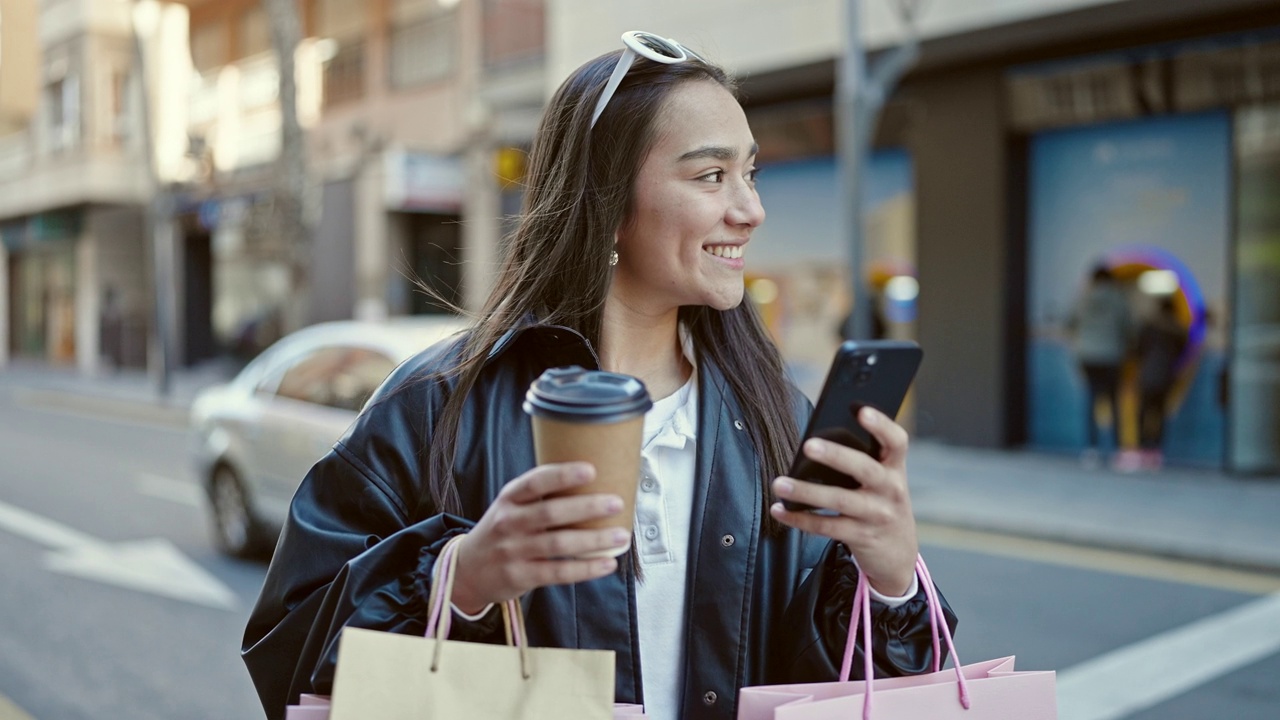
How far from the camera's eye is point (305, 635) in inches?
65.3

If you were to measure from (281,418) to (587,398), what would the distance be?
6226 millimetres

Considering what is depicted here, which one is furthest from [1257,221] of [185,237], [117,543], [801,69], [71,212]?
[71,212]

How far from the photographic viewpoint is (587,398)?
128cm

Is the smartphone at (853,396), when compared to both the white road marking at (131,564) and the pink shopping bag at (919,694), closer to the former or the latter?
the pink shopping bag at (919,694)

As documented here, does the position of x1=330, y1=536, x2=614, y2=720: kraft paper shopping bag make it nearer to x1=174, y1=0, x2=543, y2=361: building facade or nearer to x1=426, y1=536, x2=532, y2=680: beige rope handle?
x1=426, y1=536, x2=532, y2=680: beige rope handle

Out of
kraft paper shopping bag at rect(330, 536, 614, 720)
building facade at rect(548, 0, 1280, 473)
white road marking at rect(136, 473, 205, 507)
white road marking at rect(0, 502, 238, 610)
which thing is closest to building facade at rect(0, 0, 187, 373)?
white road marking at rect(136, 473, 205, 507)

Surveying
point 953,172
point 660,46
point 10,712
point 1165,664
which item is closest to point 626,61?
point 660,46

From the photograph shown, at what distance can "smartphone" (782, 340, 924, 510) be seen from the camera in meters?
1.42

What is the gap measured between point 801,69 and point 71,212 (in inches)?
968

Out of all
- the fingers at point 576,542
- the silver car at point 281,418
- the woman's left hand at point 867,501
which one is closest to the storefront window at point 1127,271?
the silver car at point 281,418

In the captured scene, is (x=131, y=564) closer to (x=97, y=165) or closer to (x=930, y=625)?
(x=930, y=625)

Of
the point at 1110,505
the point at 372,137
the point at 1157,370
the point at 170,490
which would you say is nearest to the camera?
the point at 1110,505

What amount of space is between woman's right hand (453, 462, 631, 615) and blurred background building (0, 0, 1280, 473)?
289 cm

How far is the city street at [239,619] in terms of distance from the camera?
496 centimetres
